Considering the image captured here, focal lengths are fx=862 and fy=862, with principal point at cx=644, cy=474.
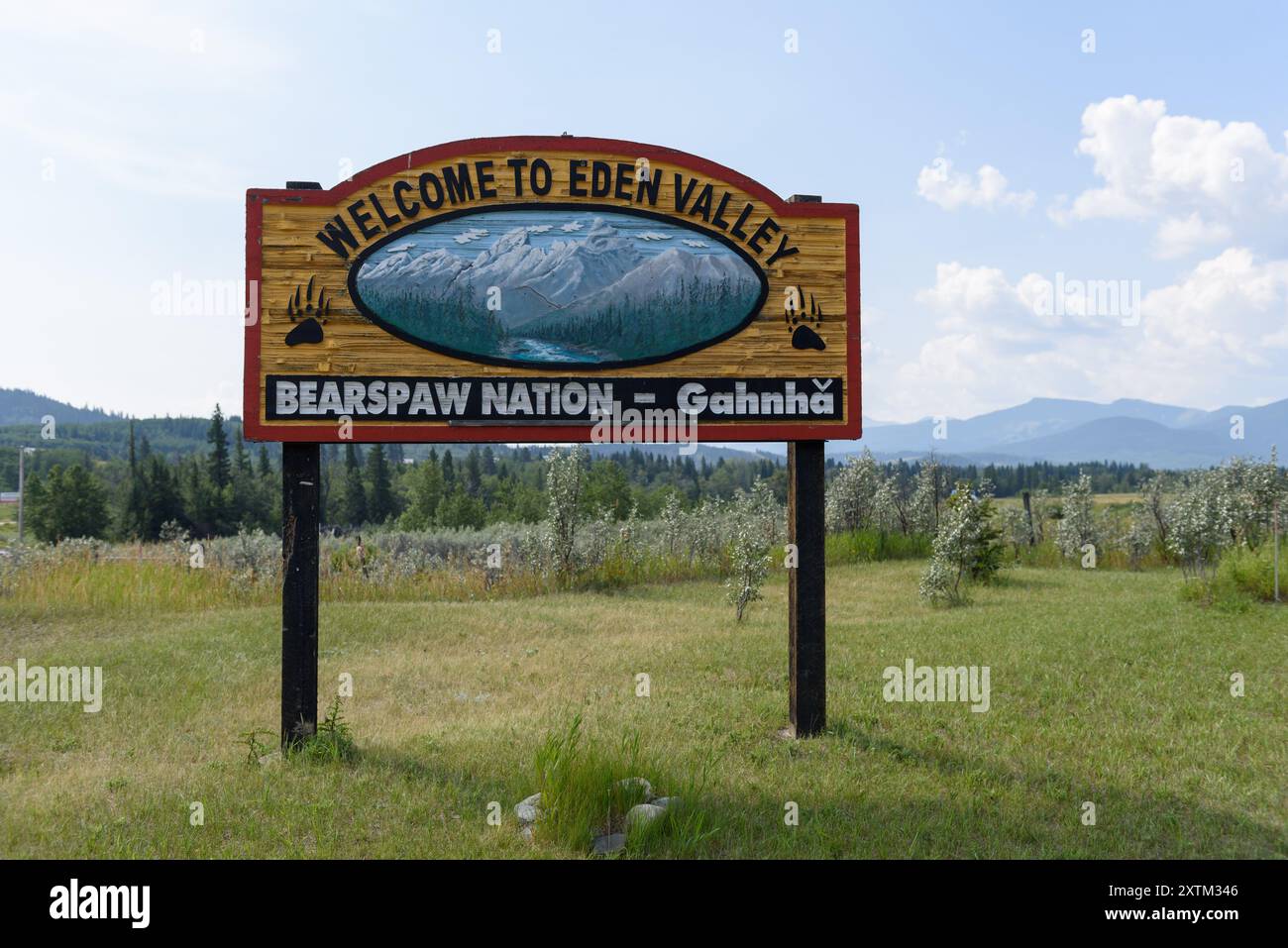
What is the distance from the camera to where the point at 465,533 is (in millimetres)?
26375

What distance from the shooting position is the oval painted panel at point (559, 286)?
8.55 m

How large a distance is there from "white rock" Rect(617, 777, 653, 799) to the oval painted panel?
3.98 metres

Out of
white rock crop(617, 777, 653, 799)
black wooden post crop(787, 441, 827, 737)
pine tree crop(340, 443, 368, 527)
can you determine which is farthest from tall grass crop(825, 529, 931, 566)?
pine tree crop(340, 443, 368, 527)

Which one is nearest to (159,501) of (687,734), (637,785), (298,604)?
(298,604)

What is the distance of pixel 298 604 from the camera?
8305 millimetres

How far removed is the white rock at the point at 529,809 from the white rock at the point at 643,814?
0.70m

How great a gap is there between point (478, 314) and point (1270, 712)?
9.87 m

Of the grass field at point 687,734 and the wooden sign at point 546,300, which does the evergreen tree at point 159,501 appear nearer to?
the grass field at point 687,734

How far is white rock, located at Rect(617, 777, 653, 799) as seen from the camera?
21.8 ft

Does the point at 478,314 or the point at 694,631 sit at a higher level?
the point at 478,314

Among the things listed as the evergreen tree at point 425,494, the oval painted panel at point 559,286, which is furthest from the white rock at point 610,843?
the evergreen tree at point 425,494

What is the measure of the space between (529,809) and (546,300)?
4788 mm
